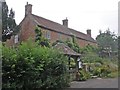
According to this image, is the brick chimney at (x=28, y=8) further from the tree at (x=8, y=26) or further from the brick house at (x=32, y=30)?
the tree at (x=8, y=26)

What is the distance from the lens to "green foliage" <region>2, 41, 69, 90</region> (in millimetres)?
11922

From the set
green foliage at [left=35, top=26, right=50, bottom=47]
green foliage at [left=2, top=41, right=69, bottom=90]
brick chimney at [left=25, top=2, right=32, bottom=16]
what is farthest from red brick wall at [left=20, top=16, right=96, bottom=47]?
green foliage at [left=2, top=41, right=69, bottom=90]

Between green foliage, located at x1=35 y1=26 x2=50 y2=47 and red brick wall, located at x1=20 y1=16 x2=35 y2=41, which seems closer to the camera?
green foliage, located at x1=35 y1=26 x2=50 y2=47

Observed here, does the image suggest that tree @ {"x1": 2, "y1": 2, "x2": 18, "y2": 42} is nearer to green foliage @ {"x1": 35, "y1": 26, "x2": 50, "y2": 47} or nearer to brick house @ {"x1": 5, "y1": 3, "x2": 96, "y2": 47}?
brick house @ {"x1": 5, "y1": 3, "x2": 96, "y2": 47}

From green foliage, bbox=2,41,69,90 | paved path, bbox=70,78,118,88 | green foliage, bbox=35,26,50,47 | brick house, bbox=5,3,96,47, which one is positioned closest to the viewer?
green foliage, bbox=2,41,69,90

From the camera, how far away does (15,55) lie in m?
12.1

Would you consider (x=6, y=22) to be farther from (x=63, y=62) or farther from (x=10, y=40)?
(x=63, y=62)

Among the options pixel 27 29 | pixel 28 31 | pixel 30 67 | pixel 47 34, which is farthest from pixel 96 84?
pixel 27 29

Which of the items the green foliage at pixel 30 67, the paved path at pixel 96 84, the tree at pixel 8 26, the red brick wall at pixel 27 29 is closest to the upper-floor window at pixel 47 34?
the red brick wall at pixel 27 29

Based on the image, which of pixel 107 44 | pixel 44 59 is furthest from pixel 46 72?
pixel 107 44

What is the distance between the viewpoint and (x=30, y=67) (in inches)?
491

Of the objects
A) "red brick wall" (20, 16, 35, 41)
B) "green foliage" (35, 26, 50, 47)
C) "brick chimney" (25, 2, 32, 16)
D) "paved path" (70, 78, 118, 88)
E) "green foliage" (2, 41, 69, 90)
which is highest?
"brick chimney" (25, 2, 32, 16)

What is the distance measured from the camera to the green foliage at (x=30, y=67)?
11.9 m

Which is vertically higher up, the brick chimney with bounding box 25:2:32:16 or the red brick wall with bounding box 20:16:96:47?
the brick chimney with bounding box 25:2:32:16
